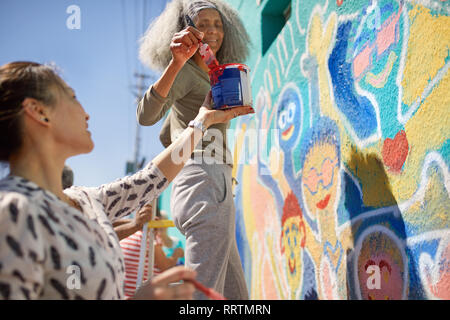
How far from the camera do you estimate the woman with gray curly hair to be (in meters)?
1.78

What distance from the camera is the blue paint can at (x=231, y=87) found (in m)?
1.76

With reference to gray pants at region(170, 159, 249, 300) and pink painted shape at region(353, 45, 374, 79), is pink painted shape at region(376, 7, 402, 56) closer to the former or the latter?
pink painted shape at region(353, 45, 374, 79)

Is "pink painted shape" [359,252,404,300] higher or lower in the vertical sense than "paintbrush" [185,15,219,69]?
lower

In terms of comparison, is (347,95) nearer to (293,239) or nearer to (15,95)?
(293,239)

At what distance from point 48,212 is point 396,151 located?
1.36 metres

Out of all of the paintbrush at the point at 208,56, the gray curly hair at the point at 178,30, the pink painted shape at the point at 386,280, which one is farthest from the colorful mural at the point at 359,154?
the paintbrush at the point at 208,56

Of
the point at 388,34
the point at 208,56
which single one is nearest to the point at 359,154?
the point at 388,34

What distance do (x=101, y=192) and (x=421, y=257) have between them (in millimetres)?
1220

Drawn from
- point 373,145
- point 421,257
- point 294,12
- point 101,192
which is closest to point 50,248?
point 101,192

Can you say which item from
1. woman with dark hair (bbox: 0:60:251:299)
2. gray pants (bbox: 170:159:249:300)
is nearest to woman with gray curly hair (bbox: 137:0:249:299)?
gray pants (bbox: 170:159:249:300)

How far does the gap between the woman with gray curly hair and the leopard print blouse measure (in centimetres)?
60

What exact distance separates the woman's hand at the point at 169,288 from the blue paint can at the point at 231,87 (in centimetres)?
91

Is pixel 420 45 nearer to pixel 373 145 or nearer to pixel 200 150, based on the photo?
pixel 373 145

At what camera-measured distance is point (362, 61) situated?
2.00 meters
